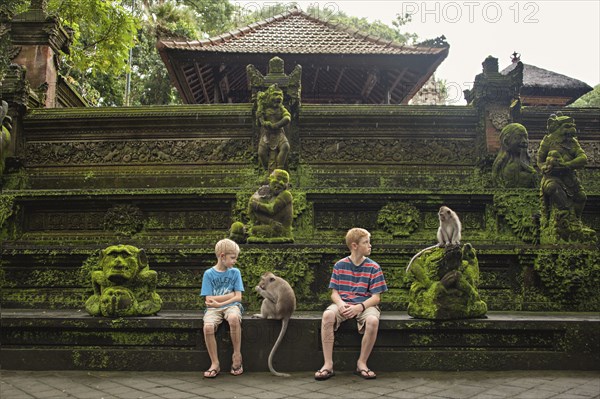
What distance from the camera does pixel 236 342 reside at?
173 inches

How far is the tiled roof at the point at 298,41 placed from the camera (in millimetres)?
12500

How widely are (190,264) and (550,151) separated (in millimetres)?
5000

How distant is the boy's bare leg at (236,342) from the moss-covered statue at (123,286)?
39.5 inches

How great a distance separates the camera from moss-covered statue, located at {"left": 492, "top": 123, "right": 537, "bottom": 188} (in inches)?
298

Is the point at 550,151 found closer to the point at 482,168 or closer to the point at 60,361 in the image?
the point at 482,168

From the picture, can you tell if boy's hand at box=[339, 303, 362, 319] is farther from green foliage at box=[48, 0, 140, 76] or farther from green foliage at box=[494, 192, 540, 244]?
green foliage at box=[48, 0, 140, 76]

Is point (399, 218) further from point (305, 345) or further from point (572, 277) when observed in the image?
point (305, 345)

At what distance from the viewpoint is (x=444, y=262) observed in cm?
475

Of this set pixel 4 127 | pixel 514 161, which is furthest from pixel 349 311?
pixel 4 127

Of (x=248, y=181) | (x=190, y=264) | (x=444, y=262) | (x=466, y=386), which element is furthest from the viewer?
(x=248, y=181)

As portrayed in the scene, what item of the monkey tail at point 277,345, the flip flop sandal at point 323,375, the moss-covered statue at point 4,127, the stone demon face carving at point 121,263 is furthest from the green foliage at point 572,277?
the moss-covered statue at point 4,127

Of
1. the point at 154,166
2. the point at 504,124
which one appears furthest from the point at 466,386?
the point at 154,166

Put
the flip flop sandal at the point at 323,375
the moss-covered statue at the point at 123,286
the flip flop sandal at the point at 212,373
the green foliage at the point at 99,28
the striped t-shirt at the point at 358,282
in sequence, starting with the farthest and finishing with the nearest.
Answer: the green foliage at the point at 99,28, the moss-covered statue at the point at 123,286, the striped t-shirt at the point at 358,282, the flip flop sandal at the point at 212,373, the flip flop sandal at the point at 323,375

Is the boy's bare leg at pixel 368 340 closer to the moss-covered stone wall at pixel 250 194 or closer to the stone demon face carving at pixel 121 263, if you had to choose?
the moss-covered stone wall at pixel 250 194
